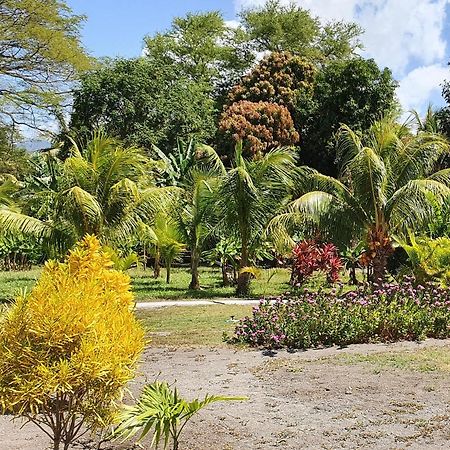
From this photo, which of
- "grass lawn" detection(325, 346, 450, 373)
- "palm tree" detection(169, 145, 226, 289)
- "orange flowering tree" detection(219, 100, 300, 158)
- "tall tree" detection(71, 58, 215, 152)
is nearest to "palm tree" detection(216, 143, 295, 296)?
"palm tree" detection(169, 145, 226, 289)

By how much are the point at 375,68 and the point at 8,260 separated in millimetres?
17133

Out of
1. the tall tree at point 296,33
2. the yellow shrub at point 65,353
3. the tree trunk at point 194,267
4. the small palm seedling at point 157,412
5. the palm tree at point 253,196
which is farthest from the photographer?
the tall tree at point 296,33

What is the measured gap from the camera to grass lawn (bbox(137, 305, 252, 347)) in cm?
1051

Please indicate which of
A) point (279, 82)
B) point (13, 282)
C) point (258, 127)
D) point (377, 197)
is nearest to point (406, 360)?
point (377, 197)

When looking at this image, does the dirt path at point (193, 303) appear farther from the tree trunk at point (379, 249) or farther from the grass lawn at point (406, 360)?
the grass lawn at point (406, 360)

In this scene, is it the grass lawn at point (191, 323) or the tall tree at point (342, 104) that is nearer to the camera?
the grass lawn at point (191, 323)

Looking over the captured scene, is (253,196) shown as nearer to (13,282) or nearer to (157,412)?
(13,282)

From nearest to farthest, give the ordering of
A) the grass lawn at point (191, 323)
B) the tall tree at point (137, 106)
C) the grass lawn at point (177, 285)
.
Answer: the grass lawn at point (191, 323), the grass lawn at point (177, 285), the tall tree at point (137, 106)

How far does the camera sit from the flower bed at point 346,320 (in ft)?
31.0

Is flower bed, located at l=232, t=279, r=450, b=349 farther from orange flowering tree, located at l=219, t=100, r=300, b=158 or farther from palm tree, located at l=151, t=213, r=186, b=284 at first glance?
orange flowering tree, located at l=219, t=100, r=300, b=158

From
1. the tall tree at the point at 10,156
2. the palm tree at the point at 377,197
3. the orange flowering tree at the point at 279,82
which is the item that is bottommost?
the palm tree at the point at 377,197

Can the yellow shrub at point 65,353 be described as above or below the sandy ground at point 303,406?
above

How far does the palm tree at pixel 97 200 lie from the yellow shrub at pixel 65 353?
986 centimetres

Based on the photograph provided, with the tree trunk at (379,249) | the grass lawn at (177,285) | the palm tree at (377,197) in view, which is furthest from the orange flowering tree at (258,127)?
the tree trunk at (379,249)
